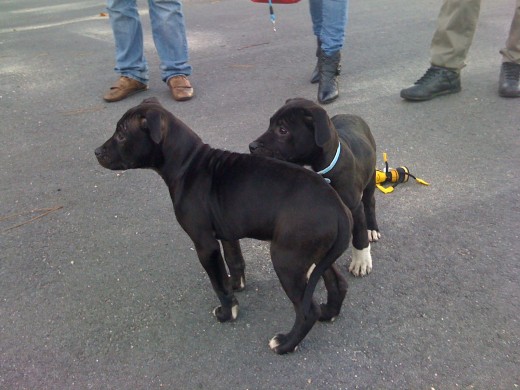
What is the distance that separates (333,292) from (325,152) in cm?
72

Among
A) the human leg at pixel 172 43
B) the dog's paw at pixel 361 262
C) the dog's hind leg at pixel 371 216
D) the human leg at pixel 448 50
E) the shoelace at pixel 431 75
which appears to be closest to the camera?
the dog's paw at pixel 361 262

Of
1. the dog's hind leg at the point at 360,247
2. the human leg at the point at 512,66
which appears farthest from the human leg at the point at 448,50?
the dog's hind leg at the point at 360,247

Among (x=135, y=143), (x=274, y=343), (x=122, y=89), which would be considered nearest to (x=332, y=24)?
(x=122, y=89)

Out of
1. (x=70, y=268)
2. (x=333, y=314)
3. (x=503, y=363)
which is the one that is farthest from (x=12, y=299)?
(x=503, y=363)

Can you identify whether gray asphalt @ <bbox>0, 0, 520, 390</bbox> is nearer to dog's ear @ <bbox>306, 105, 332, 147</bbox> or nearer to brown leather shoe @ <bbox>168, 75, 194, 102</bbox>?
brown leather shoe @ <bbox>168, 75, 194, 102</bbox>

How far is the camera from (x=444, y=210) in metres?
3.32

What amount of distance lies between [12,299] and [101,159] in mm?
982

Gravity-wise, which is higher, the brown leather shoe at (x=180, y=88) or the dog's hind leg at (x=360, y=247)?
the dog's hind leg at (x=360, y=247)

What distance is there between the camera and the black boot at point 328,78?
198 inches

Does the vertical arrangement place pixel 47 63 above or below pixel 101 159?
below

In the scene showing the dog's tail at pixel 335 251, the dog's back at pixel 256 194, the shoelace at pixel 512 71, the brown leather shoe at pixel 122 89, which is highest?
the dog's back at pixel 256 194

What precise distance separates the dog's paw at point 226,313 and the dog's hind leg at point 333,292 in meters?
0.44

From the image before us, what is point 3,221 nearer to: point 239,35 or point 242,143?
point 242,143

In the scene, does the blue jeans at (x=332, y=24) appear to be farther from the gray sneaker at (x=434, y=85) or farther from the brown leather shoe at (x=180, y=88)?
the brown leather shoe at (x=180, y=88)
